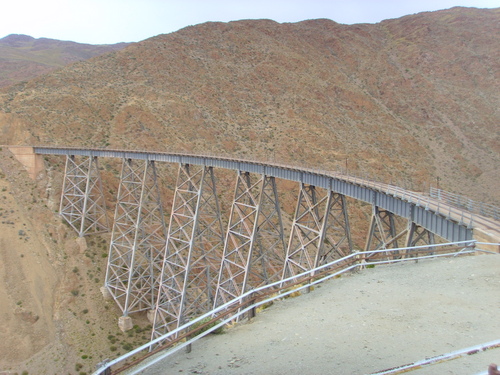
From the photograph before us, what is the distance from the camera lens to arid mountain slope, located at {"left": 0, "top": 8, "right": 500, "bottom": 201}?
136 feet

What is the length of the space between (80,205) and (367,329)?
27.8m

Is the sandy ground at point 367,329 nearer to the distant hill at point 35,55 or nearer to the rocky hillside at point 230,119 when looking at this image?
the rocky hillside at point 230,119

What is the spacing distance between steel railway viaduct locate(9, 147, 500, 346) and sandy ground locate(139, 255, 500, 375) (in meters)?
1.27

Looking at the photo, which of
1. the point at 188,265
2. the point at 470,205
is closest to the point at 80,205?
the point at 188,265

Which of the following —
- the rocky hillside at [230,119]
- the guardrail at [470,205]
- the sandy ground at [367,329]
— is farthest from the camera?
the rocky hillside at [230,119]

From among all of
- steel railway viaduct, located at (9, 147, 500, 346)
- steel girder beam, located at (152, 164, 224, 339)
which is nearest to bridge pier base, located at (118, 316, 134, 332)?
steel railway viaduct, located at (9, 147, 500, 346)

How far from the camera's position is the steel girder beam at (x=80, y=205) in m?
28.5

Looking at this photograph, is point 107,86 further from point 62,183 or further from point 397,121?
point 397,121

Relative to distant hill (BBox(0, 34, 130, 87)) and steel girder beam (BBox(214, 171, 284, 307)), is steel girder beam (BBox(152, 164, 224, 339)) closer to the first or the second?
steel girder beam (BBox(214, 171, 284, 307))

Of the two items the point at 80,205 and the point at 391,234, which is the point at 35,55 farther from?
the point at 391,234

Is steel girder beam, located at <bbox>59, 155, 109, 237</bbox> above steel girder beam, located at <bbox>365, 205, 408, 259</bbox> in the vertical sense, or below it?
below

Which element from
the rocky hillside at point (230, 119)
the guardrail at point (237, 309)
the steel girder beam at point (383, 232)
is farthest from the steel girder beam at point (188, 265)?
the guardrail at point (237, 309)

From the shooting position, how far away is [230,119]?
4781 cm

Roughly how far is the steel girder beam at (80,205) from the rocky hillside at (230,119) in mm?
812
